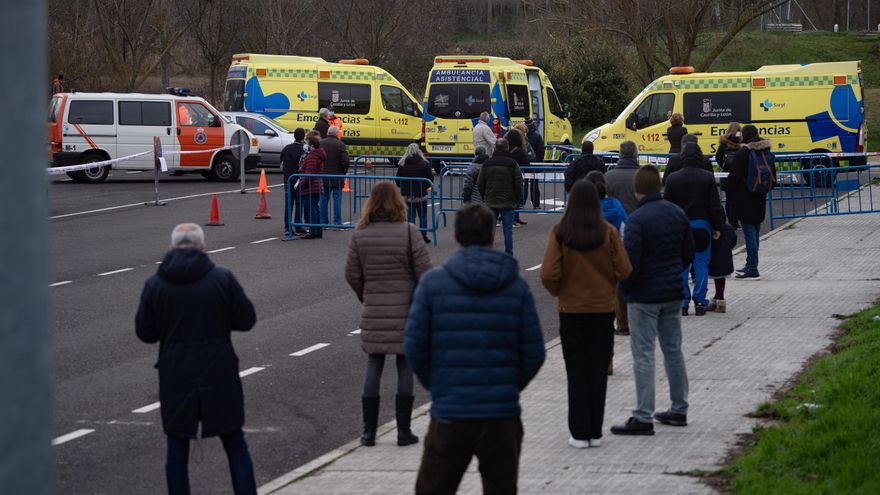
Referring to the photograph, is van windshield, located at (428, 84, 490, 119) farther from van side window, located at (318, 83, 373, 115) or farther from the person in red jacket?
the person in red jacket

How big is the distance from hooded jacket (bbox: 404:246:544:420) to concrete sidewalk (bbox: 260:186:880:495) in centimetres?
182

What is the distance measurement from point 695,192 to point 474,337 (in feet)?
23.2

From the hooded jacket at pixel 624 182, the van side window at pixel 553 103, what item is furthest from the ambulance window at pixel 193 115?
the hooded jacket at pixel 624 182

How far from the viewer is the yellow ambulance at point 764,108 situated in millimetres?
28578

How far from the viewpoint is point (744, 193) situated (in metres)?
14.8

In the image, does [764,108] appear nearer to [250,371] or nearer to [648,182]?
[250,371]

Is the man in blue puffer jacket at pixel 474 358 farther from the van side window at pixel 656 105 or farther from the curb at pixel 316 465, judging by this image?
the van side window at pixel 656 105

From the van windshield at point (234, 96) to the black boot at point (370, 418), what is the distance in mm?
26056

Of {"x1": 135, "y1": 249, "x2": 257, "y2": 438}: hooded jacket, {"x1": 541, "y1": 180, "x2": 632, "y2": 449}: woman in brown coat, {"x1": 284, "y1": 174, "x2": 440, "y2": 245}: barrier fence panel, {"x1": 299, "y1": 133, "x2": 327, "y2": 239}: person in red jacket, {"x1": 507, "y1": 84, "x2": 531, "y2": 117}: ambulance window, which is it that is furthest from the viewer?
{"x1": 507, "y1": 84, "x2": 531, "y2": 117}: ambulance window

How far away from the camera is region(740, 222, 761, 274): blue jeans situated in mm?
14914

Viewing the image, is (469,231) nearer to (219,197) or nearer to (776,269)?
(776,269)

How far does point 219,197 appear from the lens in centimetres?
2647

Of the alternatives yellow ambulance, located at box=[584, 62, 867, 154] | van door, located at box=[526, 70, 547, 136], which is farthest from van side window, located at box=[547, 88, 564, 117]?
yellow ambulance, located at box=[584, 62, 867, 154]

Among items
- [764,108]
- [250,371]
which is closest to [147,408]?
[250,371]
